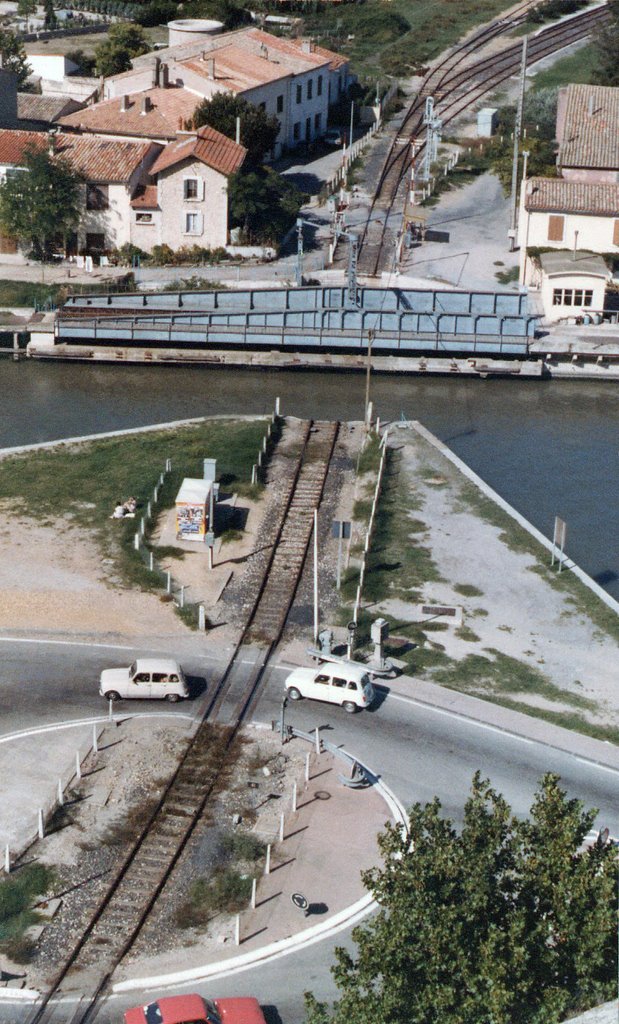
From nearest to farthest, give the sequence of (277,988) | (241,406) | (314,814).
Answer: (277,988) < (314,814) < (241,406)

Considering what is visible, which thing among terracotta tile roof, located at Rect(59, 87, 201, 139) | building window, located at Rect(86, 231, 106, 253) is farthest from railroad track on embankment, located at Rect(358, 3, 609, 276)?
building window, located at Rect(86, 231, 106, 253)

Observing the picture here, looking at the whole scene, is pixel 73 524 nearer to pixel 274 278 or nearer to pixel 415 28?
pixel 274 278

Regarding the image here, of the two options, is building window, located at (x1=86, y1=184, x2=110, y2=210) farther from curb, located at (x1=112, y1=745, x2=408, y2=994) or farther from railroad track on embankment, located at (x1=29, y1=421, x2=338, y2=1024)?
curb, located at (x1=112, y1=745, x2=408, y2=994)

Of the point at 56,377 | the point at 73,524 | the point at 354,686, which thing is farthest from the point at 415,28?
the point at 354,686

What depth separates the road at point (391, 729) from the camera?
37.8 m

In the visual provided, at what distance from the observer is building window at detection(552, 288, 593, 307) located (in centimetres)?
7738

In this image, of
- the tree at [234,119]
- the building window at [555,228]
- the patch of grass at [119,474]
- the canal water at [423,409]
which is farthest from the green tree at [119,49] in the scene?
the patch of grass at [119,474]

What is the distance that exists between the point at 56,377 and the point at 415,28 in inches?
3024

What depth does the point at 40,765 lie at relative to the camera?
38.0 m

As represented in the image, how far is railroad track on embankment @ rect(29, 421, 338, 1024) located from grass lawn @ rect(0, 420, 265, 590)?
397 cm

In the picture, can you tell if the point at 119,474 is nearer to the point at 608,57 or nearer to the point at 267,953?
the point at 267,953

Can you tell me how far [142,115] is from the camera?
9112 centimetres

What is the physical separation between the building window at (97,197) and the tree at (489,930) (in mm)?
61765

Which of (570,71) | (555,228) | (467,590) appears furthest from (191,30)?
(467,590)
